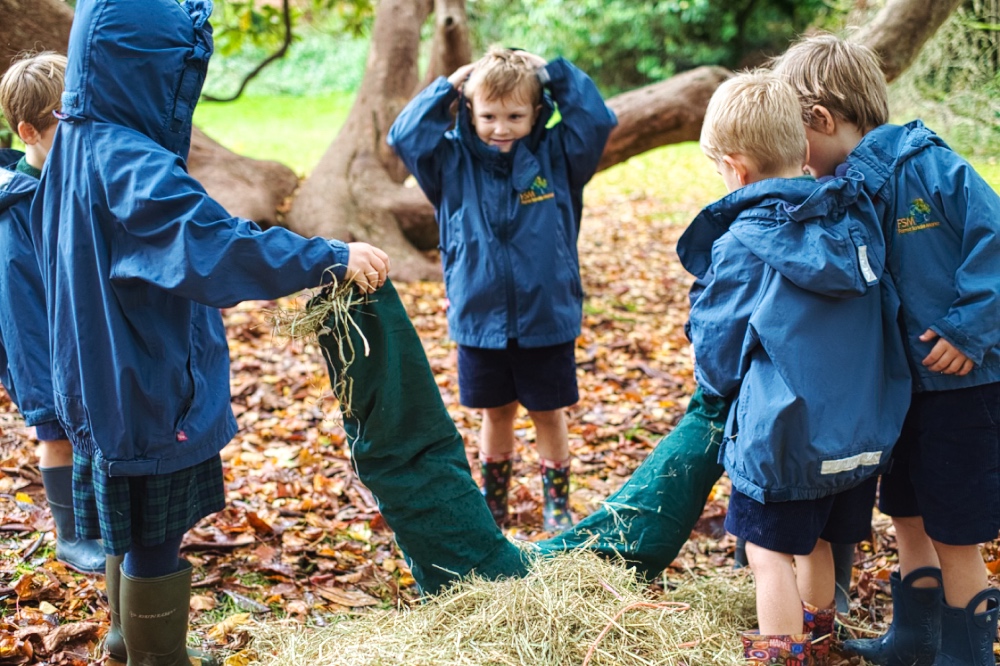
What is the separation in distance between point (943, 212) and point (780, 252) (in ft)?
1.78

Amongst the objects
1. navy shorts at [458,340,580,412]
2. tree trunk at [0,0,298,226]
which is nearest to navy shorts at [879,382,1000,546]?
navy shorts at [458,340,580,412]

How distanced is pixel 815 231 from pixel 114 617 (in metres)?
2.38

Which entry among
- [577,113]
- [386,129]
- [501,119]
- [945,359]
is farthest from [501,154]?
[386,129]

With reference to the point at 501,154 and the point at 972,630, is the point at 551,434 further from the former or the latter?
the point at 972,630

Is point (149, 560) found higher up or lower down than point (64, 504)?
higher up

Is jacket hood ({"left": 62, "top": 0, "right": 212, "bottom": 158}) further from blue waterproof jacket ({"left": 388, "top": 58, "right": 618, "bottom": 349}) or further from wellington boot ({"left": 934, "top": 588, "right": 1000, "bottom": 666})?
Result: wellington boot ({"left": 934, "top": 588, "right": 1000, "bottom": 666})

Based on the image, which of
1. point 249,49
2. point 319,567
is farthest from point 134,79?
point 249,49

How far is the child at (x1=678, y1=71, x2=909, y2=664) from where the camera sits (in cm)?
245

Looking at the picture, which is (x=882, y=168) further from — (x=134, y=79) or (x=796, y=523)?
(x=134, y=79)

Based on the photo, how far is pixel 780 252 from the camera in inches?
96.7

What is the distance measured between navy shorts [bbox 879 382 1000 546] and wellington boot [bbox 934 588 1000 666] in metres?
Result: 0.21

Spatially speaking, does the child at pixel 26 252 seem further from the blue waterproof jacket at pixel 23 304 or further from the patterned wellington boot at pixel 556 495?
the patterned wellington boot at pixel 556 495

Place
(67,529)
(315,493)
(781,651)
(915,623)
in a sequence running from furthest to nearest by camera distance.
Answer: (315,493)
(67,529)
(915,623)
(781,651)

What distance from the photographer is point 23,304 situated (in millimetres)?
3025
